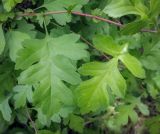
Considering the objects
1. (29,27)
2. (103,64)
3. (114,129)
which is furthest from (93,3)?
(114,129)

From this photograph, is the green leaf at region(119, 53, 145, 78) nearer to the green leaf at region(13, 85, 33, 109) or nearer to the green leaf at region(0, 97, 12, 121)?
the green leaf at region(13, 85, 33, 109)

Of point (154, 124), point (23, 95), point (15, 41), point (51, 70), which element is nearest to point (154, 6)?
point (51, 70)

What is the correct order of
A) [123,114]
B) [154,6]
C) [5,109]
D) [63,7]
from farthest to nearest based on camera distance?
[123,114] < [5,109] < [63,7] < [154,6]

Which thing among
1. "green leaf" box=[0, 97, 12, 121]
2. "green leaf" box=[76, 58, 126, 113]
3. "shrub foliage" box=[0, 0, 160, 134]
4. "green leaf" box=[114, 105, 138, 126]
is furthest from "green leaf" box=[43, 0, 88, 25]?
"green leaf" box=[114, 105, 138, 126]

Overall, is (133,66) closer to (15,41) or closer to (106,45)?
(106,45)

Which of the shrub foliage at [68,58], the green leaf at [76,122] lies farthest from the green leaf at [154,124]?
the green leaf at [76,122]

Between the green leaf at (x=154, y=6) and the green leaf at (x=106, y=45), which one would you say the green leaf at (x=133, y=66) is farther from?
the green leaf at (x=154, y=6)

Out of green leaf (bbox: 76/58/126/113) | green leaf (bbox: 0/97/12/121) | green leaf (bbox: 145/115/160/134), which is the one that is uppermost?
green leaf (bbox: 76/58/126/113)
